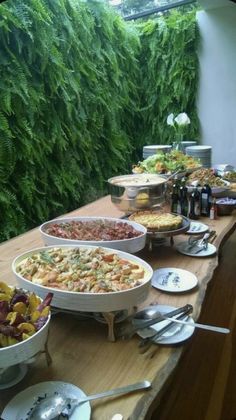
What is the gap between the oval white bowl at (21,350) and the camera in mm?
647

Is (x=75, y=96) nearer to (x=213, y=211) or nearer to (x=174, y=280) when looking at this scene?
(x=213, y=211)

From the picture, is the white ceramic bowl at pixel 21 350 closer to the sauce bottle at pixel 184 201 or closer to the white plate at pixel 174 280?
the white plate at pixel 174 280

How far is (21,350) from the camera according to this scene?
664 mm

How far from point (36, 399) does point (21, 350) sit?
0.10m

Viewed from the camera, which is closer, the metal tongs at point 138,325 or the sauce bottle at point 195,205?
the metal tongs at point 138,325

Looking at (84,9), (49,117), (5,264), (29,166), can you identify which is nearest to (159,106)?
(84,9)

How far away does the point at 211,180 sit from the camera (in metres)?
2.34

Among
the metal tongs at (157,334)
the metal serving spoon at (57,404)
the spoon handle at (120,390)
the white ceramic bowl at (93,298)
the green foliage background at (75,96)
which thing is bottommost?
the metal tongs at (157,334)

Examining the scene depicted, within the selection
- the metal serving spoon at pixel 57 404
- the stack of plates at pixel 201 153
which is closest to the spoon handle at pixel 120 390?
the metal serving spoon at pixel 57 404

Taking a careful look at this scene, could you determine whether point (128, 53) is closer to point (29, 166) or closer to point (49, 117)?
point (49, 117)

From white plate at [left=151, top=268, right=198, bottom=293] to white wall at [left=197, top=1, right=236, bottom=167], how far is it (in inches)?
130

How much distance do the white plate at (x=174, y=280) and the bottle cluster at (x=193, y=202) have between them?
0.74m

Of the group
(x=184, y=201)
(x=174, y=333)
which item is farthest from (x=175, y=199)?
(x=174, y=333)

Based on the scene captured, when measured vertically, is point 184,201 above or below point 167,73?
below
